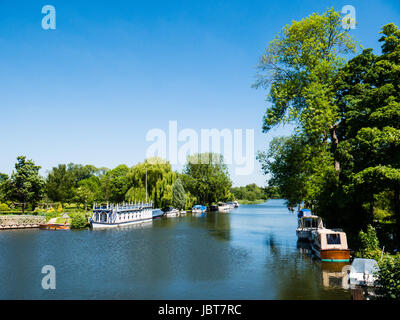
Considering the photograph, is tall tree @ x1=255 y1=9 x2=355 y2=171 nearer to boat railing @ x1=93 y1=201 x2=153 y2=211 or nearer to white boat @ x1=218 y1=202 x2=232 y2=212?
boat railing @ x1=93 y1=201 x2=153 y2=211

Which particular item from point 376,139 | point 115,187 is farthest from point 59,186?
point 376,139

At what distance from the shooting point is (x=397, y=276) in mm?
14938

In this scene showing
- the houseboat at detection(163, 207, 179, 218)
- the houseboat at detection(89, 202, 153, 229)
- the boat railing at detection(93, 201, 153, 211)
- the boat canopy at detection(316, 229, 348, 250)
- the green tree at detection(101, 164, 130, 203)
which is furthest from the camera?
the green tree at detection(101, 164, 130, 203)

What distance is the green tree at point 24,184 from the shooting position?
6756cm

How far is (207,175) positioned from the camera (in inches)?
4432

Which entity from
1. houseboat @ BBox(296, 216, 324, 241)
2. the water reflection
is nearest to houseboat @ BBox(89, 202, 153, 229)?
houseboat @ BBox(296, 216, 324, 241)

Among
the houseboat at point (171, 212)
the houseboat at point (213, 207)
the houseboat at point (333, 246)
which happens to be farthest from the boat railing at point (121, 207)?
the houseboat at point (213, 207)

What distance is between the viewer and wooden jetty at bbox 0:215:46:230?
179 ft

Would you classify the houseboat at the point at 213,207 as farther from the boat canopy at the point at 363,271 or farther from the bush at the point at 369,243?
the boat canopy at the point at 363,271

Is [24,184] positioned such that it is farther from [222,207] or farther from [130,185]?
[222,207]

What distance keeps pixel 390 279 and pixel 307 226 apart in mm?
25736

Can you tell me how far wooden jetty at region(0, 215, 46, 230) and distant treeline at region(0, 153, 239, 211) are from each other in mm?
12631

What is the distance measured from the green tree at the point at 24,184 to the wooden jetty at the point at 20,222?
11.8 m
